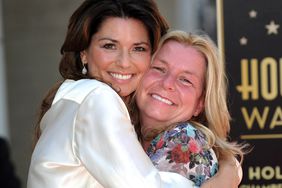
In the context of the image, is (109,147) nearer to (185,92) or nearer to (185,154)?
(185,154)

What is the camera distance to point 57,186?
2.45 m

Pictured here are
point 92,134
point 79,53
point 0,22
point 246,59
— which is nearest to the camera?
point 92,134

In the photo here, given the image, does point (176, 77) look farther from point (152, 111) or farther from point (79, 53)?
point (79, 53)

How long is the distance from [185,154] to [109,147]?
406mm

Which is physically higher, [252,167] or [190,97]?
[190,97]

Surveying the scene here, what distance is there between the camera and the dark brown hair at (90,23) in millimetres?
2770

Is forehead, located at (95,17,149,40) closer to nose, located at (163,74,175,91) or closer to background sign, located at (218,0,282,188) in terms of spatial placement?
nose, located at (163,74,175,91)

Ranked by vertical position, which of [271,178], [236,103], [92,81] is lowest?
[271,178]

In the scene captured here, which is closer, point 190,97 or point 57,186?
point 57,186

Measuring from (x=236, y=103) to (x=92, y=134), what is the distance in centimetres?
204

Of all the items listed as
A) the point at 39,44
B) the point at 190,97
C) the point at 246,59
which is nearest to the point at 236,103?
the point at 246,59

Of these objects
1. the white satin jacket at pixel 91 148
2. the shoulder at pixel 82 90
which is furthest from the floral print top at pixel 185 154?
the shoulder at pixel 82 90

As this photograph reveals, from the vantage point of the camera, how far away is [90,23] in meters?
2.78

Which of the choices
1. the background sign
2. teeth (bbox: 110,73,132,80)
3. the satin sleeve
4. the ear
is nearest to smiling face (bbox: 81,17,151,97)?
teeth (bbox: 110,73,132,80)
